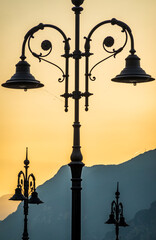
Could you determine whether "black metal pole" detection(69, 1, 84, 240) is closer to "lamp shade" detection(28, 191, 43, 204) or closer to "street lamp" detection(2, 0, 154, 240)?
"street lamp" detection(2, 0, 154, 240)

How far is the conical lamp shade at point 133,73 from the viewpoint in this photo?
1556 cm

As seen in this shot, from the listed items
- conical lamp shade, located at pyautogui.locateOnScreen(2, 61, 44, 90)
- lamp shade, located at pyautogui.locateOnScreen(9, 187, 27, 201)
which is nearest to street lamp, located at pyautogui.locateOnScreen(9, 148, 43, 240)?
lamp shade, located at pyautogui.locateOnScreen(9, 187, 27, 201)

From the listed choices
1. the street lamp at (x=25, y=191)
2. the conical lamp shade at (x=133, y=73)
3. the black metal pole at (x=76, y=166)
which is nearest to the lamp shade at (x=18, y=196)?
the street lamp at (x=25, y=191)

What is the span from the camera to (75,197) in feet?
48.0

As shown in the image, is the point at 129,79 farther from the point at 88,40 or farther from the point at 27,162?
the point at 27,162

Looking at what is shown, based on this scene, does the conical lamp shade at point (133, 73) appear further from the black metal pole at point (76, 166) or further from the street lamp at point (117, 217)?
the street lamp at point (117, 217)

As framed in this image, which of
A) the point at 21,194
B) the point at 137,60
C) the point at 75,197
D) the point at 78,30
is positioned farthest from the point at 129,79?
the point at 21,194

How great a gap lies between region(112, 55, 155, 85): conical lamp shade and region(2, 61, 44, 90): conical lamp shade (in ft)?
5.46

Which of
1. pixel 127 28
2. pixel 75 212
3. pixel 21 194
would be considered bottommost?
pixel 75 212

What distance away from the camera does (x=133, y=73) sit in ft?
51.2

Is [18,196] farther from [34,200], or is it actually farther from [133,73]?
[133,73]

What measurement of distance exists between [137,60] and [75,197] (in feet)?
10.5

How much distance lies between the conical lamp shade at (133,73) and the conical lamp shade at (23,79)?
166 centimetres

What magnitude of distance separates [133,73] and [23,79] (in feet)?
7.19
